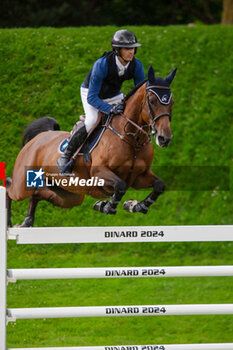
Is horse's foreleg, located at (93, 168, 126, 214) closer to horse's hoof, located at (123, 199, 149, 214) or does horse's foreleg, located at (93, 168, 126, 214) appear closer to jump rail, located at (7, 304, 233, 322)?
horse's hoof, located at (123, 199, 149, 214)

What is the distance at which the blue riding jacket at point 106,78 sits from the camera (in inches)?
177

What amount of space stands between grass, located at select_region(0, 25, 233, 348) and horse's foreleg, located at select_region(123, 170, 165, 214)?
3441 mm

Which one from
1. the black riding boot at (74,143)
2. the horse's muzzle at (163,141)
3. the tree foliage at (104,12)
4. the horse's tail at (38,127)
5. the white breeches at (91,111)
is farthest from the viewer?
the tree foliage at (104,12)

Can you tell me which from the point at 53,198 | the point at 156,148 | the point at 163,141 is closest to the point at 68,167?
the point at 53,198

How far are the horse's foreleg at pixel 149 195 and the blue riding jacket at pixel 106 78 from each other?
597 mm

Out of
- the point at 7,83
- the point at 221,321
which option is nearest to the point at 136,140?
the point at 221,321

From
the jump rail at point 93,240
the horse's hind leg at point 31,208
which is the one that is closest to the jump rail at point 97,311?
the jump rail at point 93,240

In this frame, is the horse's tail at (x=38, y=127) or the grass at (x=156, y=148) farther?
the grass at (x=156, y=148)

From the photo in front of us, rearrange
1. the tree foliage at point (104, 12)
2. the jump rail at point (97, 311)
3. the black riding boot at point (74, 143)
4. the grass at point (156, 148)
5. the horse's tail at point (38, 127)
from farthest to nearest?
the tree foliage at point (104, 12)
the grass at point (156, 148)
the horse's tail at point (38, 127)
the black riding boot at point (74, 143)
the jump rail at point (97, 311)

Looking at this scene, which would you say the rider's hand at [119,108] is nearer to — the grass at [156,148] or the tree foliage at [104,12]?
the grass at [156,148]

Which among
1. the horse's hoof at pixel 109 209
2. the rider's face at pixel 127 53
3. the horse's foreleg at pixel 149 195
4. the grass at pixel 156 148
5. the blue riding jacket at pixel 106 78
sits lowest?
the grass at pixel 156 148

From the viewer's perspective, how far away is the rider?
443 cm

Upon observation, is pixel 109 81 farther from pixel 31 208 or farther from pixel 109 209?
pixel 31 208

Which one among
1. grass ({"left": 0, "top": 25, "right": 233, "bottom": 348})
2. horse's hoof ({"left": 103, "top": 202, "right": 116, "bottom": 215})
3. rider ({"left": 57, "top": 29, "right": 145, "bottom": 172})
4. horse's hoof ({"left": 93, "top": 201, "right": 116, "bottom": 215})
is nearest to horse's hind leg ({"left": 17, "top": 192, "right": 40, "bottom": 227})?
rider ({"left": 57, "top": 29, "right": 145, "bottom": 172})
